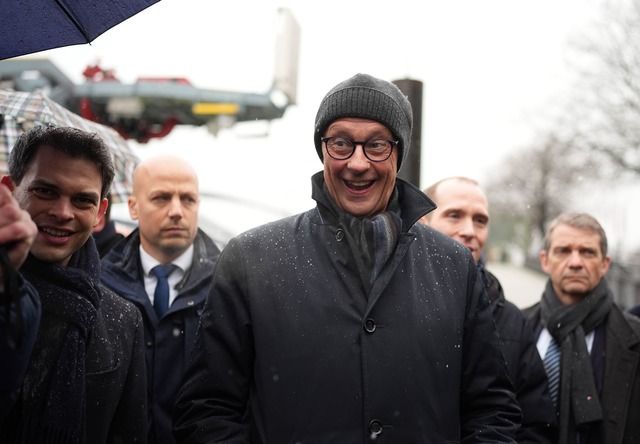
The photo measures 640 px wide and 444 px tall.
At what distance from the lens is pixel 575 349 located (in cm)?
385

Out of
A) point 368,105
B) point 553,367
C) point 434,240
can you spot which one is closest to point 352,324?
point 434,240

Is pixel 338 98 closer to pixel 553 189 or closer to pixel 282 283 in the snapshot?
pixel 282 283

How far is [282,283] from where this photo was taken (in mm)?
2551

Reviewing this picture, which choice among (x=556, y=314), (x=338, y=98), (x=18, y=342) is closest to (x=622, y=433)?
(x=556, y=314)

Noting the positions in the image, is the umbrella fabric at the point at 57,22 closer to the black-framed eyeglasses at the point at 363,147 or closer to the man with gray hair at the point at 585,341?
the black-framed eyeglasses at the point at 363,147

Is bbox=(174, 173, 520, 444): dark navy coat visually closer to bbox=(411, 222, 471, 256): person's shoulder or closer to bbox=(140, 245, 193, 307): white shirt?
bbox=(411, 222, 471, 256): person's shoulder

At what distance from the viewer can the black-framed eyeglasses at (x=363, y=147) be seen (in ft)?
8.71

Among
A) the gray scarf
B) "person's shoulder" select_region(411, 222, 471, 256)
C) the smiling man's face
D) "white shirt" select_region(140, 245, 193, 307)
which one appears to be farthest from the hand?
the gray scarf

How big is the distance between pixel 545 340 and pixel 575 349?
249 mm

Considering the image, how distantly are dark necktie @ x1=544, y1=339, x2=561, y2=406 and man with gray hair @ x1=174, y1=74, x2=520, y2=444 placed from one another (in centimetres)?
126

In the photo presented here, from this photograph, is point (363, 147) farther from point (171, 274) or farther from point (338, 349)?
point (171, 274)

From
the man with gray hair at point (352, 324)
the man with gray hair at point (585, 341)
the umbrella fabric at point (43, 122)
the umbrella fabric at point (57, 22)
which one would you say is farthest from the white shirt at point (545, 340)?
the umbrella fabric at point (57, 22)

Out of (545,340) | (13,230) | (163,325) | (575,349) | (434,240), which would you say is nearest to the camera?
(13,230)

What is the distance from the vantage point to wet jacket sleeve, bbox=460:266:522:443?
101 inches
